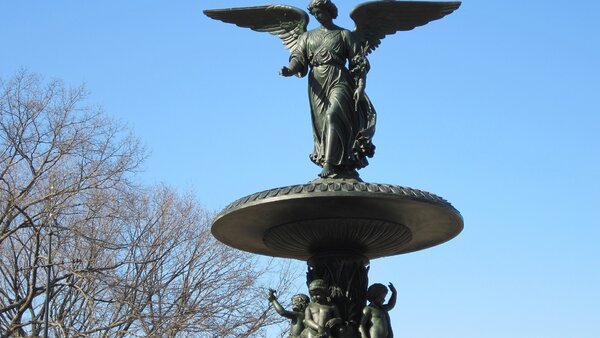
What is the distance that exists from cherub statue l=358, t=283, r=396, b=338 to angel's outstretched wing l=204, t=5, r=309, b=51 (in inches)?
122

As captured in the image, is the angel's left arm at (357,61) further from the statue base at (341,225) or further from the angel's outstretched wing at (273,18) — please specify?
the statue base at (341,225)

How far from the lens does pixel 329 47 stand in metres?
9.98

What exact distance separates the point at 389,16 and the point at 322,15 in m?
0.82

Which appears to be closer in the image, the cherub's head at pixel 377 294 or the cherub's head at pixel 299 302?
the cherub's head at pixel 377 294

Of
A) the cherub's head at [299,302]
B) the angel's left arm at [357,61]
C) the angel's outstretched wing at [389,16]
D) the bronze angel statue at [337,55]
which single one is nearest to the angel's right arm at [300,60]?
the bronze angel statue at [337,55]

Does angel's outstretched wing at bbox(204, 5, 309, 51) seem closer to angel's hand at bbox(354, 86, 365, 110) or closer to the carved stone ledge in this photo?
angel's hand at bbox(354, 86, 365, 110)

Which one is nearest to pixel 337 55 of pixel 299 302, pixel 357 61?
pixel 357 61

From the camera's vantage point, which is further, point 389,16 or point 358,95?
point 389,16

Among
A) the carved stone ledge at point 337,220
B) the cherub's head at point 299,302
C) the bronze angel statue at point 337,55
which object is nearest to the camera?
the carved stone ledge at point 337,220

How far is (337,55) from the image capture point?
998 cm

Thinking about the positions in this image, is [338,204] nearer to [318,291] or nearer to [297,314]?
[318,291]

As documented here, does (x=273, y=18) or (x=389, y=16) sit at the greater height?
(x=273, y=18)

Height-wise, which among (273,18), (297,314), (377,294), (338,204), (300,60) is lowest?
(297,314)

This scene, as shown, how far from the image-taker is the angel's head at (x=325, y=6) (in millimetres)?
10094
